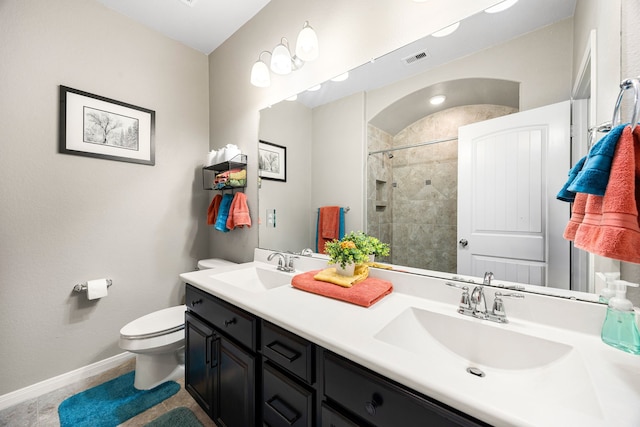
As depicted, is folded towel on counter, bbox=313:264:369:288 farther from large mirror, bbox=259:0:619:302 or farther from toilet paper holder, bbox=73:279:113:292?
toilet paper holder, bbox=73:279:113:292

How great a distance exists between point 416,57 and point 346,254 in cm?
97

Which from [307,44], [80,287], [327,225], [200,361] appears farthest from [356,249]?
[80,287]

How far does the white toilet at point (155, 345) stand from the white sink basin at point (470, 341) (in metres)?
1.47

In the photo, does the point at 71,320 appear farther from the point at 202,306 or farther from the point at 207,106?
the point at 207,106

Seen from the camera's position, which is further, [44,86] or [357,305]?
[44,86]

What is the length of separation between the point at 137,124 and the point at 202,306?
1578 millimetres

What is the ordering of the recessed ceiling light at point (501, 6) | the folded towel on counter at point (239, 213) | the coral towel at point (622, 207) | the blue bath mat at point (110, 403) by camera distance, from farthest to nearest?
the folded towel on counter at point (239, 213)
the blue bath mat at point (110, 403)
the recessed ceiling light at point (501, 6)
the coral towel at point (622, 207)

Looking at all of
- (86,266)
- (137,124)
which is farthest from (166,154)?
(86,266)

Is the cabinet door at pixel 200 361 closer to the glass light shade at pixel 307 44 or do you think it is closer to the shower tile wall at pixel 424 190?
the shower tile wall at pixel 424 190

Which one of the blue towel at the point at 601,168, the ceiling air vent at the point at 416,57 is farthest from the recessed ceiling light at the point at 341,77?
the blue towel at the point at 601,168

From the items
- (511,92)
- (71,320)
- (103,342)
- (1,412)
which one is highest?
(511,92)

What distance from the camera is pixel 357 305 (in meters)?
0.99

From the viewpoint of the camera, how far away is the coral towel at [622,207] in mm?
509

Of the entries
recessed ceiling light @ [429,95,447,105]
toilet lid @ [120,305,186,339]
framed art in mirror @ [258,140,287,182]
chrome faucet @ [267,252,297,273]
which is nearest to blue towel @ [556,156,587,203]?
recessed ceiling light @ [429,95,447,105]
